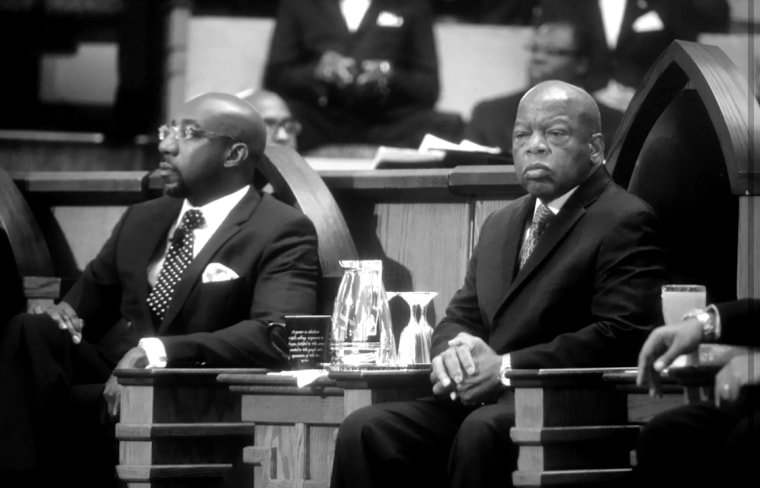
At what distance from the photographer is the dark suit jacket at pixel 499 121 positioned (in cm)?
698

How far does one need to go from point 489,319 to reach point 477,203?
26.2 inches

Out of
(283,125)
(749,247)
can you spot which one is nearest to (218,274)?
(749,247)

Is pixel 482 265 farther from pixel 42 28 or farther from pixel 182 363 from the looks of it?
pixel 42 28

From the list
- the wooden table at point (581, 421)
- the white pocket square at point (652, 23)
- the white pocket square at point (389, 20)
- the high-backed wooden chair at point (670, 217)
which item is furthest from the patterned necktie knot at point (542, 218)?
the white pocket square at point (652, 23)

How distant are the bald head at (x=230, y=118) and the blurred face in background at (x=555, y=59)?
2613 mm

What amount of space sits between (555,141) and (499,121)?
11.6 ft

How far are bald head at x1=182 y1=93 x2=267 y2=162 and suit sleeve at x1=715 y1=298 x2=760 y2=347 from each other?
1.96m

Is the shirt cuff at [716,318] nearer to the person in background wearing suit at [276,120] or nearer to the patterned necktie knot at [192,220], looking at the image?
the patterned necktie knot at [192,220]

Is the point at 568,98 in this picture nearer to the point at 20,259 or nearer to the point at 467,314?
the point at 467,314

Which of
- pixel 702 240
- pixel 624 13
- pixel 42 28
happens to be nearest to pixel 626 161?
pixel 702 240

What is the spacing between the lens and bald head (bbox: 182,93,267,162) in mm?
4605

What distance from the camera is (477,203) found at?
4.44 metres

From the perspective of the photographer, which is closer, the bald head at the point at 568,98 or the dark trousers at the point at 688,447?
the dark trousers at the point at 688,447

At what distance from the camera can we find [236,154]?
182 inches
